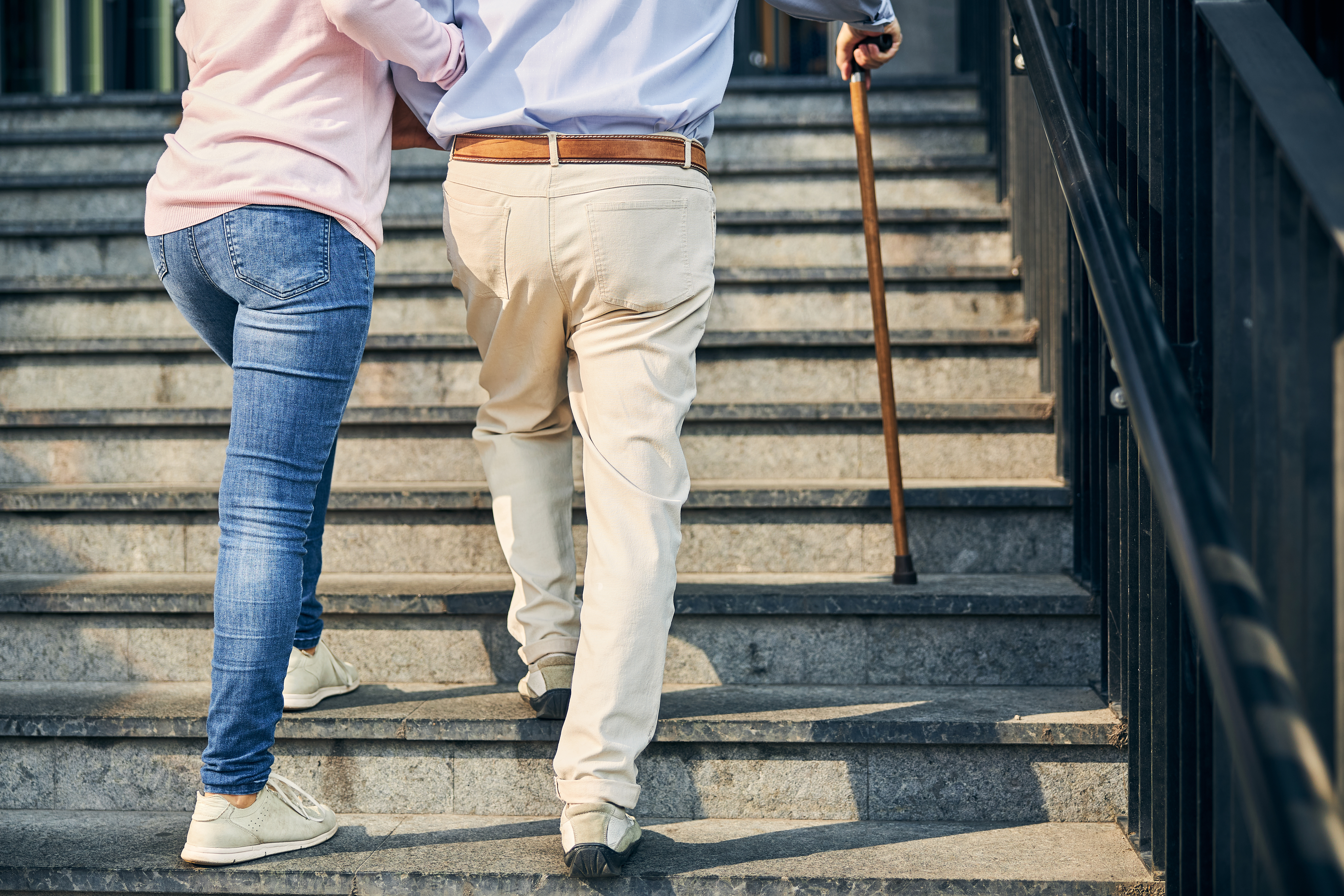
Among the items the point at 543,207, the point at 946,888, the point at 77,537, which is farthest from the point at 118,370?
the point at 946,888

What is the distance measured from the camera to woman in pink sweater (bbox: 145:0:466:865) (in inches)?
58.7

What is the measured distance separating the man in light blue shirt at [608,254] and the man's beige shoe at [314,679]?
0.54m

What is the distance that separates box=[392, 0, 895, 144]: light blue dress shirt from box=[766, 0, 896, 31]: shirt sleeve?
0.27 metres

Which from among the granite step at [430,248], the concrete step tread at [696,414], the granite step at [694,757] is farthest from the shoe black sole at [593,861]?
the granite step at [430,248]

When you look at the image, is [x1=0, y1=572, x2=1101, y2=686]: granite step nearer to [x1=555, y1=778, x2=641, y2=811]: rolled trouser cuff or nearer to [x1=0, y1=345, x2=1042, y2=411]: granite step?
[x1=555, y1=778, x2=641, y2=811]: rolled trouser cuff

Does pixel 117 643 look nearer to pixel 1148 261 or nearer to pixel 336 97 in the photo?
pixel 336 97

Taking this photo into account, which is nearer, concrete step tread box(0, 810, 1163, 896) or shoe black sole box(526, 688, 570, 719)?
concrete step tread box(0, 810, 1163, 896)

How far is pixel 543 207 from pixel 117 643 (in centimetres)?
125

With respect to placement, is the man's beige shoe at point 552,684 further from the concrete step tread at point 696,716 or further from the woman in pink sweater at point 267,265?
the woman in pink sweater at point 267,265

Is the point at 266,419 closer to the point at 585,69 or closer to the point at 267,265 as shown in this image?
the point at 267,265

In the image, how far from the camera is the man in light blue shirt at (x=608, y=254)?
58.9 inches

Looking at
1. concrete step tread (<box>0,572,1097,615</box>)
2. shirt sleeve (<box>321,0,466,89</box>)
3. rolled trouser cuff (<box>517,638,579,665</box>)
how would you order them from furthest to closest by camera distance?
concrete step tread (<box>0,572,1097,615</box>) → rolled trouser cuff (<box>517,638,579,665</box>) → shirt sleeve (<box>321,0,466,89</box>)

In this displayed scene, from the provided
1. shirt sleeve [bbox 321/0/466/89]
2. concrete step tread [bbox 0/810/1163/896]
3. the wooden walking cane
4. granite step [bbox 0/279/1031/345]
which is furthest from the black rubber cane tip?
shirt sleeve [bbox 321/0/466/89]

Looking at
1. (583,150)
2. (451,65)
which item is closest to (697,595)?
(583,150)
